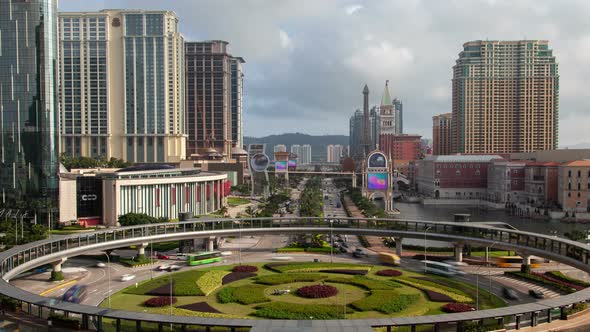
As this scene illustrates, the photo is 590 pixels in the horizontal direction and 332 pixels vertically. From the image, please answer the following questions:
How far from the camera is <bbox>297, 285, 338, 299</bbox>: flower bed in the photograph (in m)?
30.1

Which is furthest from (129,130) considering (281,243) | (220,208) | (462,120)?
(462,120)

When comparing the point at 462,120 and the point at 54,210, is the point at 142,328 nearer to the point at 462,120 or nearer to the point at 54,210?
the point at 54,210

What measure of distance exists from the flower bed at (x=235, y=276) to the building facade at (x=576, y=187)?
63124mm

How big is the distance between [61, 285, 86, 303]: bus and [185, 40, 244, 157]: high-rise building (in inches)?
4393

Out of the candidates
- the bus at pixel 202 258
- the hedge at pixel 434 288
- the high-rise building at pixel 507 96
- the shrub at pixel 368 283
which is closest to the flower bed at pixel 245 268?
the bus at pixel 202 258

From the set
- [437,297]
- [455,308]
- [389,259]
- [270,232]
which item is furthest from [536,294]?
[270,232]

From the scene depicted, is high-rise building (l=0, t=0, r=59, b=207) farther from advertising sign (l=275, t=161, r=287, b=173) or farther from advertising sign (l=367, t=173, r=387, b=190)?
advertising sign (l=275, t=161, r=287, b=173)

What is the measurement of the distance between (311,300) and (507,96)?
117656 mm

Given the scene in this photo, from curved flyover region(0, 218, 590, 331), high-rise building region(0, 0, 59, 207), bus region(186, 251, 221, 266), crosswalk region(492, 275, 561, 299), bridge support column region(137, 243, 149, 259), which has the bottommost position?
crosswalk region(492, 275, 561, 299)

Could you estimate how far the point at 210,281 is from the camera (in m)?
33.5

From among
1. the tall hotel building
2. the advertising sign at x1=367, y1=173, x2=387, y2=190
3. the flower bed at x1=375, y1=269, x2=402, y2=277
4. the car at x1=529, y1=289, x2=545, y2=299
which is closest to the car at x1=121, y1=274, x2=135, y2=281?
the flower bed at x1=375, y1=269, x2=402, y2=277

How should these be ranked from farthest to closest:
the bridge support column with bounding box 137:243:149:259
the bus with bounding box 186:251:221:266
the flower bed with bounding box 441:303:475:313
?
1. the bridge support column with bounding box 137:243:149:259
2. the bus with bounding box 186:251:221:266
3. the flower bed with bounding box 441:303:475:313

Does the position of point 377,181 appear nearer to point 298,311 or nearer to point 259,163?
point 259,163

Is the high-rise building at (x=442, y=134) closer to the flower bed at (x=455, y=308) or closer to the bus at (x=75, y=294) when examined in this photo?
the flower bed at (x=455, y=308)
